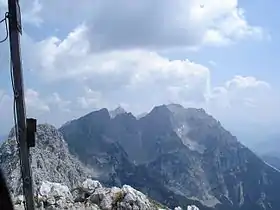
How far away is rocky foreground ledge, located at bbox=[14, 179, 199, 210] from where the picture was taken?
23.2 metres

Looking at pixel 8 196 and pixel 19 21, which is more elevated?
pixel 19 21

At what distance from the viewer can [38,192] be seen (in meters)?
24.5

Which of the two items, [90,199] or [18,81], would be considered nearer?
[18,81]

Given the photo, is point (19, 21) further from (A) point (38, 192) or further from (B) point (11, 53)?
(A) point (38, 192)

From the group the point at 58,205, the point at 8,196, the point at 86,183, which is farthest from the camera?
the point at 86,183

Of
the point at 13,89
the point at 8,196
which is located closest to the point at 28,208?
the point at 13,89

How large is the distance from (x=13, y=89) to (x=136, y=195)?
51.5 ft

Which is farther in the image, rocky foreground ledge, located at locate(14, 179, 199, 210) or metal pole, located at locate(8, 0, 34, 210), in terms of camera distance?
rocky foreground ledge, located at locate(14, 179, 199, 210)

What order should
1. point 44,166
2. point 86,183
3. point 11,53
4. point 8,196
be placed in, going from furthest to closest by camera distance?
1. point 44,166
2. point 86,183
3. point 11,53
4. point 8,196

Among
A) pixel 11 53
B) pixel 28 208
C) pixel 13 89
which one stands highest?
pixel 11 53

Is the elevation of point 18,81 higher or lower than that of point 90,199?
lower

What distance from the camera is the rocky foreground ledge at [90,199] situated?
23.2 metres

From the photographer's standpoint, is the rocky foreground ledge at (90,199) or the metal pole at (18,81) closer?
the metal pole at (18,81)

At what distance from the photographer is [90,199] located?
23984 millimetres
